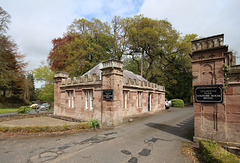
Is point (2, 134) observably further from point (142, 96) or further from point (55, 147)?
point (142, 96)

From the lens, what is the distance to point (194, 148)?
6523 millimetres

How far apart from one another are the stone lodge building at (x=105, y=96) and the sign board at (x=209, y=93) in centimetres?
568

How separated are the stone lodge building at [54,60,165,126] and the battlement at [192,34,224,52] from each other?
18.4 feet

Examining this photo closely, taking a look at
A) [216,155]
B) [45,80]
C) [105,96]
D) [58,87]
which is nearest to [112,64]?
[105,96]

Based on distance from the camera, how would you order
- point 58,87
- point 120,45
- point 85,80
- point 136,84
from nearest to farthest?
point 85,80 → point 136,84 → point 58,87 → point 120,45

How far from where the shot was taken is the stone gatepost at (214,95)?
621 centimetres

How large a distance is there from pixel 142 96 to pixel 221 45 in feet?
34.4

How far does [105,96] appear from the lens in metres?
10.8

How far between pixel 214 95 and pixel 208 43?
2.76 meters

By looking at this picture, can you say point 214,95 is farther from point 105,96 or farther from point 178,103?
point 178,103

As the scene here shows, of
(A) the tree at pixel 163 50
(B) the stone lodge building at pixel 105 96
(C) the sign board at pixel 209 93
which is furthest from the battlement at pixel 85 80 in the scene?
(A) the tree at pixel 163 50

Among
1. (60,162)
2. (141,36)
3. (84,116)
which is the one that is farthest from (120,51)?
(60,162)

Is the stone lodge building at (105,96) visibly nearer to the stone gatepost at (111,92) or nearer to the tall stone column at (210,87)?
the stone gatepost at (111,92)

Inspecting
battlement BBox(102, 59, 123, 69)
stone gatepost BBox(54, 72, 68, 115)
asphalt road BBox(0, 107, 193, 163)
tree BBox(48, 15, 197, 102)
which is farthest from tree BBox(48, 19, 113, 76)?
asphalt road BBox(0, 107, 193, 163)
